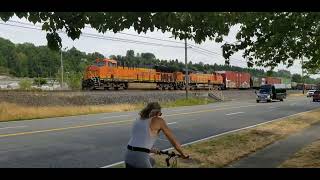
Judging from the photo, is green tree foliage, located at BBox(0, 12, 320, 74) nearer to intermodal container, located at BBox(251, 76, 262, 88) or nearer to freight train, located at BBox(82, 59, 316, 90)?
freight train, located at BBox(82, 59, 316, 90)

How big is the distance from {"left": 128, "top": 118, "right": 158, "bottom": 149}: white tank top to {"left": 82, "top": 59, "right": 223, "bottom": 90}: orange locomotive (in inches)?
1628

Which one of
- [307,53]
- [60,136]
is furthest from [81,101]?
[307,53]

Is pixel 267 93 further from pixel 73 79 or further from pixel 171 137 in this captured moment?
pixel 171 137

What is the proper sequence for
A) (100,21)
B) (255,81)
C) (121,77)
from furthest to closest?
(255,81), (121,77), (100,21)

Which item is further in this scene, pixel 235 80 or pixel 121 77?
pixel 235 80

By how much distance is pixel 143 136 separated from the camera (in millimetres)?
6305

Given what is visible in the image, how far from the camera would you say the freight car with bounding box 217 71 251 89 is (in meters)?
83.6

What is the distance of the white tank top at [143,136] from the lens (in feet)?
20.6

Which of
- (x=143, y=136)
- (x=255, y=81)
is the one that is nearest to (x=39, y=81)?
(x=255, y=81)

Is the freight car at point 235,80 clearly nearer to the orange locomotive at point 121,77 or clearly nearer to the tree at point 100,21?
the orange locomotive at point 121,77

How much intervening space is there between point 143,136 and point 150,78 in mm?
51868

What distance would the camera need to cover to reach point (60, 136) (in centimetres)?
1864

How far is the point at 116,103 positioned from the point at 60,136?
27.1 meters
